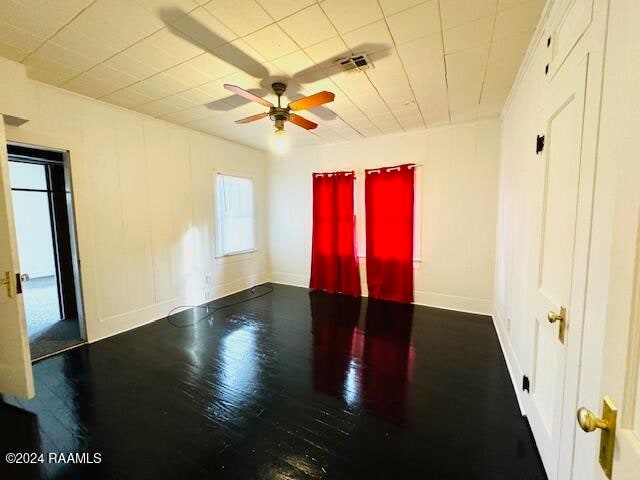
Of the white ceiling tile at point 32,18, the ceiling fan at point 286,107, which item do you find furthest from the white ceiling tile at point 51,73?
the ceiling fan at point 286,107

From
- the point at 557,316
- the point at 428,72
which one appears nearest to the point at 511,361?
the point at 557,316

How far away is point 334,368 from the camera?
252 cm

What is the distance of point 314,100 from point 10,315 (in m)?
2.80

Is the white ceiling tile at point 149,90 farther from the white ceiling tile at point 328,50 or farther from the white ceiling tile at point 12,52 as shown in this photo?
the white ceiling tile at point 328,50

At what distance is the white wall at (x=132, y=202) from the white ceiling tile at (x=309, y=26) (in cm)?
229

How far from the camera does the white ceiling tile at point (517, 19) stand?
1.67 metres

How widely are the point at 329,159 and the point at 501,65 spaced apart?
2.88m

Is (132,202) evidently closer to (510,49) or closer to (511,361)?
(510,49)

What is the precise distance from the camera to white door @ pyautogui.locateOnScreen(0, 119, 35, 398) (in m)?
1.96

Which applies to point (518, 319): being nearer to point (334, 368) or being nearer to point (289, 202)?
point (334, 368)

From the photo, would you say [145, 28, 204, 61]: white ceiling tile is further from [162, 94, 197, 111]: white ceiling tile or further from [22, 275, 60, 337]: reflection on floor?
[22, 275, 60, 337]: reflection on floor

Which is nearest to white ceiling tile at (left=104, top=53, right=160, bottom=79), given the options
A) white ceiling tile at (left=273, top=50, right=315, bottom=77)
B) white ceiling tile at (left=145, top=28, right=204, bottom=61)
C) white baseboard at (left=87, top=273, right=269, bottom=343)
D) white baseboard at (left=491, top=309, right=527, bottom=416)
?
white ceiling tile at (left=145, top=28, right=204, bottom=61)

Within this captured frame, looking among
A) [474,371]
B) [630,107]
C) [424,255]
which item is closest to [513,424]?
[474,371]

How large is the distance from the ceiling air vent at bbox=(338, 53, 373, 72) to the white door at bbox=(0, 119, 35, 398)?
8.28ft
